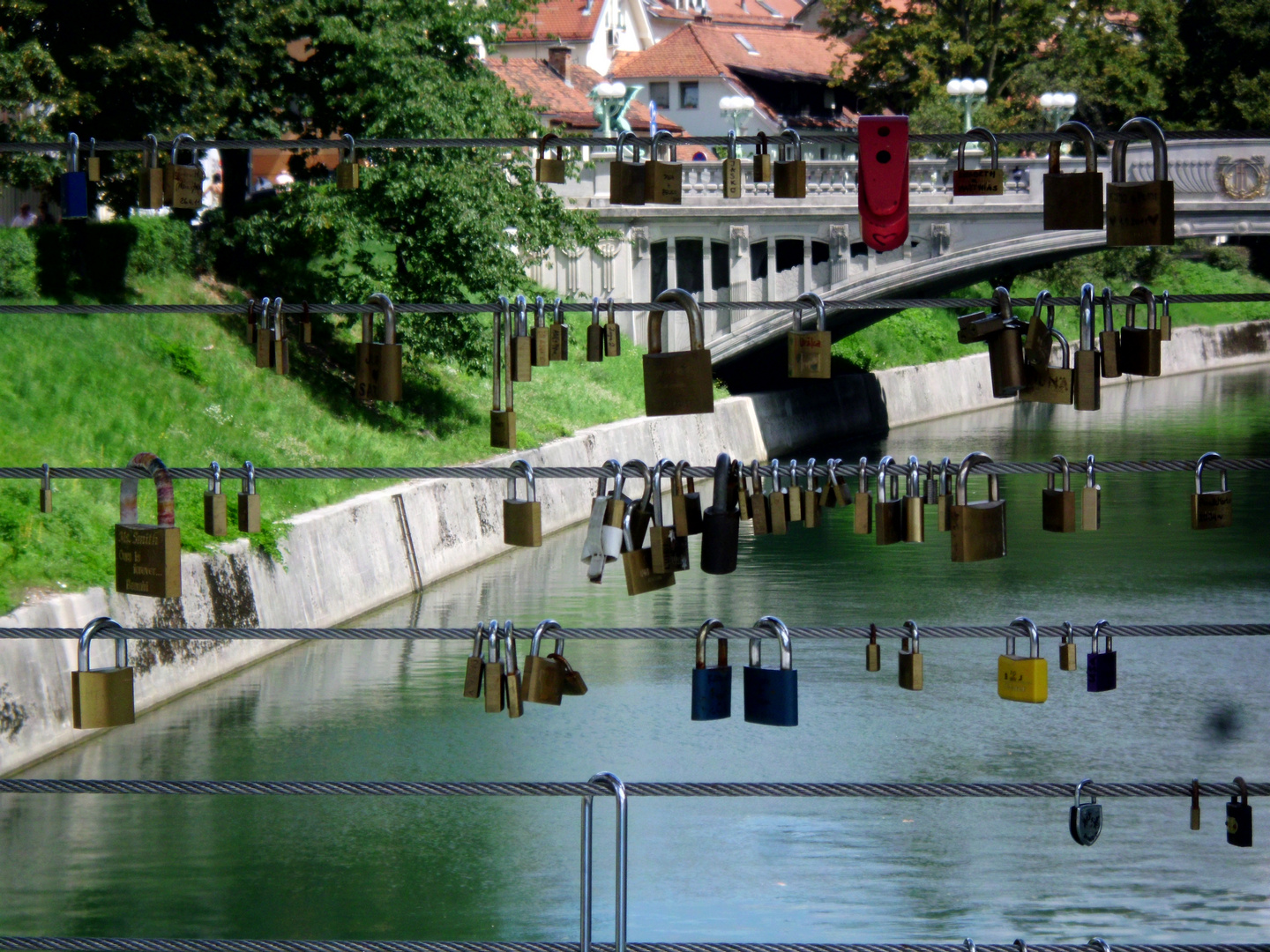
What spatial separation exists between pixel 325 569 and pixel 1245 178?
17.0 m

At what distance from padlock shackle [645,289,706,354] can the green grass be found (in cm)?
801

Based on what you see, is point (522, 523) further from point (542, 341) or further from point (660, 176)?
point (660, 176)

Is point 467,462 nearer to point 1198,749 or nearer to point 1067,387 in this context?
point 1198,749

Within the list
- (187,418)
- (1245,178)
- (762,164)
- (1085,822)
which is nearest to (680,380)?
(762,164)

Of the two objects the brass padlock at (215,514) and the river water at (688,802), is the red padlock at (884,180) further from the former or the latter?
the river water at (688,802)

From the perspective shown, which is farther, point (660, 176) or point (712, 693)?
point (660, 176)

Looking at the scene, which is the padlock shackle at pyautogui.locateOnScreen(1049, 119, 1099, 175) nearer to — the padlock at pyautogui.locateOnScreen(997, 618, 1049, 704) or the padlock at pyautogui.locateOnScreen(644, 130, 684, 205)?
the padlock at pyautogui.locateOnScreen(644, 130, 684, 205)

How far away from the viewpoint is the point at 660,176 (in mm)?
8586

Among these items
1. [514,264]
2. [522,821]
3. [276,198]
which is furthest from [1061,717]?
[276,198]

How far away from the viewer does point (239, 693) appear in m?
16.9

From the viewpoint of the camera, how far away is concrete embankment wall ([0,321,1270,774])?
45.6 ft

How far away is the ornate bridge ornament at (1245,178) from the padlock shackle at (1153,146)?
21.7 m

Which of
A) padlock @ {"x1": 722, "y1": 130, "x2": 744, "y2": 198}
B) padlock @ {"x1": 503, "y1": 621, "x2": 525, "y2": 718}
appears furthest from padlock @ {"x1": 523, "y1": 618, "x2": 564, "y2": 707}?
padlock @ {"x1": 722, "y1": 130, "x2": 744, "y2": 198}

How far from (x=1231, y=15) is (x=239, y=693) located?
50892mm
